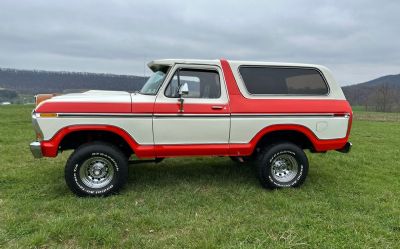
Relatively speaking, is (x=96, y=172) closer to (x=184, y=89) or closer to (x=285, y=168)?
(x=184, y=89)

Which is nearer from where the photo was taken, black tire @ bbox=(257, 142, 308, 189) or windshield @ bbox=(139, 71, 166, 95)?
windshield @ bbox=(139, 71, 166, 95)

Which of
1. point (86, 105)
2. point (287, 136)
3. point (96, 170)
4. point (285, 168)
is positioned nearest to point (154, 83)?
point (86, 105)

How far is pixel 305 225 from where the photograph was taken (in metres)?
4.14

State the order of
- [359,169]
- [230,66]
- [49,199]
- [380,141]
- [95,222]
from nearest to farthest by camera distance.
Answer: [95,222] → [49,199] → [230,66] → [359,169] → [380,141]

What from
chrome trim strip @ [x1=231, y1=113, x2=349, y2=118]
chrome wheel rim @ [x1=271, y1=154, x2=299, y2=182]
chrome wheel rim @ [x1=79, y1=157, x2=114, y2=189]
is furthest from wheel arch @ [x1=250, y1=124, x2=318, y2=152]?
chrome wheel rim @ [x1=79, y1=157, x2=114, y2=189]

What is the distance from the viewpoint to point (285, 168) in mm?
5668

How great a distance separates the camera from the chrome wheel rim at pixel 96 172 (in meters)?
5.00

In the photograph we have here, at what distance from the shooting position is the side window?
514 cm

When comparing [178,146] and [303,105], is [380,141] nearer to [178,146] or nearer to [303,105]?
[303,105]

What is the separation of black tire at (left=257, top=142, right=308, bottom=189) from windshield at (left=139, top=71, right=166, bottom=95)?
196 centimetres

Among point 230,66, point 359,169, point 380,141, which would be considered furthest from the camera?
point 380,141

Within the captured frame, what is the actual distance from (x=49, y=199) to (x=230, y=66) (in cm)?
333

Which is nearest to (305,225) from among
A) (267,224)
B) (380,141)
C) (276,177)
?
(267,224)

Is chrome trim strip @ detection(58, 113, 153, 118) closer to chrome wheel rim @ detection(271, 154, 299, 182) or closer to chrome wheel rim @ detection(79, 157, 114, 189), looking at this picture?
chrome wheel rim @ detection(79, 157, 114, 189)
